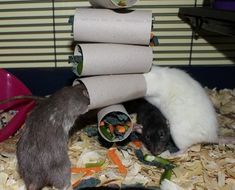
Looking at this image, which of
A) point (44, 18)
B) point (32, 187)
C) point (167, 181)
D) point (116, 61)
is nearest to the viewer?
point (32, 187)

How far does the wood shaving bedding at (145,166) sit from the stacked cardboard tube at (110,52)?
18cm

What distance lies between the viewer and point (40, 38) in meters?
2.38

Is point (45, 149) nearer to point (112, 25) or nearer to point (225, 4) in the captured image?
point (112, 25)

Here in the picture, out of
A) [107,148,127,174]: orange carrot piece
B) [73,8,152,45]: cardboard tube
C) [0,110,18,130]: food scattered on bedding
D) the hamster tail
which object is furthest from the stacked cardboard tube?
[0,110,18,130]: food scattered on bedding

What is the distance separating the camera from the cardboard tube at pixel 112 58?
1.60 metres

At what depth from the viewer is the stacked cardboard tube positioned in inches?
62.9

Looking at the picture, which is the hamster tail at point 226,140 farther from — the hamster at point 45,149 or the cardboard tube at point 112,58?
the hamster at point 45,149

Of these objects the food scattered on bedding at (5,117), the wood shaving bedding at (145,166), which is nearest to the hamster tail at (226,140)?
the wood shaving bedding at (145,166)

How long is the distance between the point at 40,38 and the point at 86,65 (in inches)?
35.8

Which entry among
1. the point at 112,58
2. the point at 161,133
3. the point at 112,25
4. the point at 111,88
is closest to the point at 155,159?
the point at 161,133

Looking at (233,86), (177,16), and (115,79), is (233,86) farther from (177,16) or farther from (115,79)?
(115,79)

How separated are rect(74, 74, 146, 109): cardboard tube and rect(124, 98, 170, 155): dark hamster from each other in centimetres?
17

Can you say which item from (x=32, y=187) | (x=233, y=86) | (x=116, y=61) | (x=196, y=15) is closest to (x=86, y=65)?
(x=116, y=61)

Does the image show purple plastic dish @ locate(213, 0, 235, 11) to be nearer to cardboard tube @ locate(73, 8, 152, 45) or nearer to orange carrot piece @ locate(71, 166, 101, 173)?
cardboard tube @ locate(73, 8, 152, 45)
